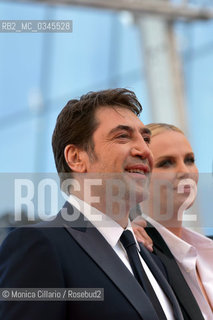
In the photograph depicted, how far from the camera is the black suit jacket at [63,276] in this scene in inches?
40.5

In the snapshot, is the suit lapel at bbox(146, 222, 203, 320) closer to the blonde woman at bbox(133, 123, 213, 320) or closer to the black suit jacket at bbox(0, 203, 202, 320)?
the blonde woman at bbox(133, 123, 213, 320)

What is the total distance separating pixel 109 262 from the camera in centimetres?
113

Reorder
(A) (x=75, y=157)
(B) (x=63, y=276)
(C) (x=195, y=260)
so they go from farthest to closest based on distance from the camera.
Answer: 1. (C) (x=195, y=260)
2. (A) (x=75, y=157)
3. (B) (x=63, y=276)

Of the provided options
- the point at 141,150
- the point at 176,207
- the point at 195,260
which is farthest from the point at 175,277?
the point at 141,150

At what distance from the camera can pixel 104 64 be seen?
657 centimetres

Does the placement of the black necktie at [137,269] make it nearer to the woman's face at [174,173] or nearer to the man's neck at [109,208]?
the man's neck at [109,208]

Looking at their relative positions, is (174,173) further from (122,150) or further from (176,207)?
(122,150)

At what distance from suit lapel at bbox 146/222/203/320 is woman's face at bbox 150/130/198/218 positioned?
9 centimetres

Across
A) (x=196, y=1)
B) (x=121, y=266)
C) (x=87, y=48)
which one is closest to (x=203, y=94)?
(x=196, y=1)

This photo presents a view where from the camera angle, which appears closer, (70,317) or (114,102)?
(70,317)

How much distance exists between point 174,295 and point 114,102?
500 mm

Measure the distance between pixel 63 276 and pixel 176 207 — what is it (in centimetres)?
50

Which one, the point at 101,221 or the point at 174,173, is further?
the point at 174,173

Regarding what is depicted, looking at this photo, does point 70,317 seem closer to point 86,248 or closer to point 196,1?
point 86,248
